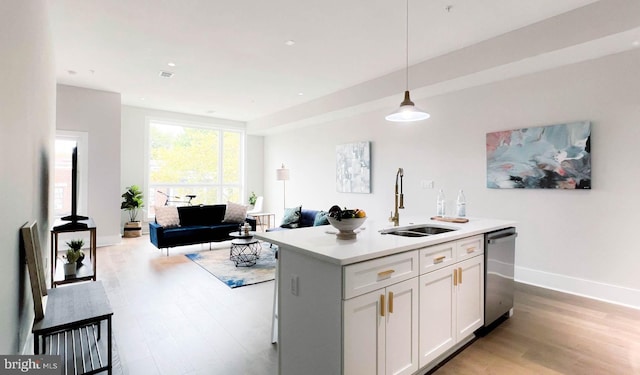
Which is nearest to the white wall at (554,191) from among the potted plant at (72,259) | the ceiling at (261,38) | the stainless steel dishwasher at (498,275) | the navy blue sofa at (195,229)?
the ceiling at (261,38)

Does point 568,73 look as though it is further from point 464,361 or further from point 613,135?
point 464,361

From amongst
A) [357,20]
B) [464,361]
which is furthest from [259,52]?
[464,361]

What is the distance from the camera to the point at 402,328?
189 centimetres

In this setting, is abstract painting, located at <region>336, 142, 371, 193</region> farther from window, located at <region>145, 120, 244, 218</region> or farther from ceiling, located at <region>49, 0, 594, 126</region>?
window, located at <region>145, 120, 244, 218</region>

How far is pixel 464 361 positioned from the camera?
2287 millimetres

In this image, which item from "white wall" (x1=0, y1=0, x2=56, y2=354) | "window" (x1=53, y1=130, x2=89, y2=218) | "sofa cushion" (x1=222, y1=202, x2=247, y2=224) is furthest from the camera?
"sofa cushion" (x1=222, y1=202, x2=247, y2=224)

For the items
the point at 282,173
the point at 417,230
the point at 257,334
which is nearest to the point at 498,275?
the point at 417,230

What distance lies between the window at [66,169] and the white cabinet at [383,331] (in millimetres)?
5751

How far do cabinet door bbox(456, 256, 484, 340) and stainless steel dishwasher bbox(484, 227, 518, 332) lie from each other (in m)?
0.07

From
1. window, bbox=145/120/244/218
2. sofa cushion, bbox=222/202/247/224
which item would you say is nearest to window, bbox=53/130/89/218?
window, bbox=145/120/244/218

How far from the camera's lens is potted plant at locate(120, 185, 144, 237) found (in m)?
7.04

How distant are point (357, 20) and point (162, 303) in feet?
12.1

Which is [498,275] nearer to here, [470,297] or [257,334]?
[470,297]

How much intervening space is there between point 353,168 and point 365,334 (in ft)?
16.1
